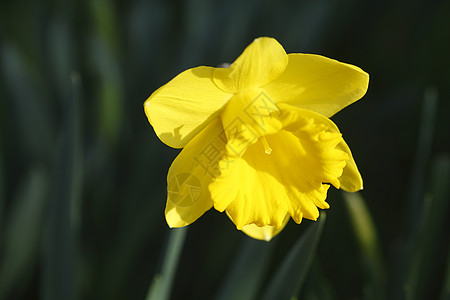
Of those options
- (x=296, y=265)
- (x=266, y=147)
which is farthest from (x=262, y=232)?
(x=266, y=147)

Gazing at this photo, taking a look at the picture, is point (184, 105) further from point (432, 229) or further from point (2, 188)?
point (2, 188)

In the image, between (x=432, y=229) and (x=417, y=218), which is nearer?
(x=417, y=218)

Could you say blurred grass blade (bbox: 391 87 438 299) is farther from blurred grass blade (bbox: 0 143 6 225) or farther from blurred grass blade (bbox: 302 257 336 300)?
blurred grass blade (bbox: 0 143 6 225)

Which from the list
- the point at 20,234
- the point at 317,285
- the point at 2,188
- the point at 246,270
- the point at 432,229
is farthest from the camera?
the point at 2,188

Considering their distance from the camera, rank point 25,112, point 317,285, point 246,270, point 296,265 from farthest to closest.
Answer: point 25,112, point 317,285, point 246,270, point 296,265

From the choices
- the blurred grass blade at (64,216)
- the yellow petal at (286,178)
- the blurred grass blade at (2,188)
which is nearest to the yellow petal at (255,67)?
the yellow petal at (286,178)

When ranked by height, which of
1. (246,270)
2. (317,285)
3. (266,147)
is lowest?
(317,285)

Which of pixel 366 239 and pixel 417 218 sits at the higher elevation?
pixel 417 218

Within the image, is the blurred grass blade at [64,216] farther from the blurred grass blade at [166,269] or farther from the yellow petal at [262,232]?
the yellow petal at [262,232]
